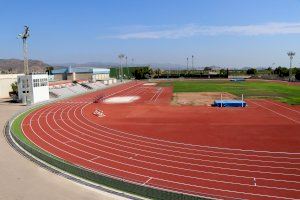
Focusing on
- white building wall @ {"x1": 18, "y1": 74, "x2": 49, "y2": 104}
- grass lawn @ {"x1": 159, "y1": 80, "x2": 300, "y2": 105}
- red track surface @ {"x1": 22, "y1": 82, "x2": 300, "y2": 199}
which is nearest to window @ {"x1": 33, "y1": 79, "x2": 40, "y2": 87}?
white building wall @ {"x1": 18, "y1": 74, "x2": 49, "y2": 104}

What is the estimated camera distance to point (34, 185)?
15.2m

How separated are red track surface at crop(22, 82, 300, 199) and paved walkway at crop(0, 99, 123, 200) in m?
1.91

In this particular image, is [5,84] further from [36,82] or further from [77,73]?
[77,73]

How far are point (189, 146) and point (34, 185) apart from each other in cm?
925

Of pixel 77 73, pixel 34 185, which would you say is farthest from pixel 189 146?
pixel 77 73

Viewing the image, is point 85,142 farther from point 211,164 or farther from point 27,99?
point 27,99

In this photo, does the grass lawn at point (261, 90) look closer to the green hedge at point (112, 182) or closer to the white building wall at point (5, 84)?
the white building wall at point (5, 84)

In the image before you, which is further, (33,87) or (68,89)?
(68,89)

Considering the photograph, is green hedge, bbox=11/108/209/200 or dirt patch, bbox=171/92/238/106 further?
dirt patch, bbox=171/92/238/106

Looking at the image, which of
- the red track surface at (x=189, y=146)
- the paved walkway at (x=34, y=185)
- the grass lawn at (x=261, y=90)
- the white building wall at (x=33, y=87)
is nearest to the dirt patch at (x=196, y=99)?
the grass lawn at (x=261, y=90)

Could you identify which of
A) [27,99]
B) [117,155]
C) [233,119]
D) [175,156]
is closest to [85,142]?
[117,155]

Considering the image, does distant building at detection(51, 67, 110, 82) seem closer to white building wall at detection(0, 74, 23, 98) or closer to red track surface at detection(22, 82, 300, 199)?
white building wall at detection(0, 74, 23, 98)

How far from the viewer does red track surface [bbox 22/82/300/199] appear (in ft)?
48.8

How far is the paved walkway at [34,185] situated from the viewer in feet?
45.3
